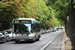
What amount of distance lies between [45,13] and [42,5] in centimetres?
439

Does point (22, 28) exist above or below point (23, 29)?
above

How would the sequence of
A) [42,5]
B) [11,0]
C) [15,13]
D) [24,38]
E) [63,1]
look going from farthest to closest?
[42,5], [63,1], [15,13], [11,0], [24,38]

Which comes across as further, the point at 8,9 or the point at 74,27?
the point at 8,9

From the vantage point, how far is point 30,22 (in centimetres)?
2269

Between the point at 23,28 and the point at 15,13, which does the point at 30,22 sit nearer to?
the point at 23,28

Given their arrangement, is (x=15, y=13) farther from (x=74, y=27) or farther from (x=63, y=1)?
(x=74, y=27)

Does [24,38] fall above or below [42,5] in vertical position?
below

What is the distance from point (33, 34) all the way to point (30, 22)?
4.63 ft

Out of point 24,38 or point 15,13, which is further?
point 15,13

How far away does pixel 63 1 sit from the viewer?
3086 centimetres

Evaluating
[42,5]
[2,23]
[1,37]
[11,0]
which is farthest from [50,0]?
[42,5]

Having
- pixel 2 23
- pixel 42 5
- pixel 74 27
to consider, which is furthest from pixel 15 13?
pixel 42 5

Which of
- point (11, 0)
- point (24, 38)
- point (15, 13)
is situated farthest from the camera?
point (15, 13)

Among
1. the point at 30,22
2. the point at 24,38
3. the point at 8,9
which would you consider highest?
the point at 8,9
